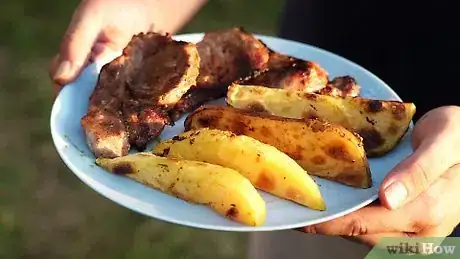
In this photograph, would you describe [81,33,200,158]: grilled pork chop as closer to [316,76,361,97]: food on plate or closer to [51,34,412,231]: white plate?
[51,34,412,231]: white plate

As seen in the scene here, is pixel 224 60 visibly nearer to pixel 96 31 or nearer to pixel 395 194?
pixel 96 31

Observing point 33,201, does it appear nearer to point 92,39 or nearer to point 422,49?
point 92,39

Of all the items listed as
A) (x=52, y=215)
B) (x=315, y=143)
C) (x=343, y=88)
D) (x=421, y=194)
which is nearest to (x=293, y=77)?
(x=343, y=88)

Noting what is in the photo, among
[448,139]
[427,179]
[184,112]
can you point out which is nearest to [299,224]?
[427,179]

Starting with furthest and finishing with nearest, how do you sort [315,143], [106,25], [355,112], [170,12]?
[170,12] < [106,25] < [355,112] < [315,143]

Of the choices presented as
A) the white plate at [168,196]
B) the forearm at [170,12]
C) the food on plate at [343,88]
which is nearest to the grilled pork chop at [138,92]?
the white plate at [168,196]

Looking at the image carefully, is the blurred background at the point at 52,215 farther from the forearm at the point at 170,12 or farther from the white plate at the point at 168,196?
the white plate at the point at 168,196

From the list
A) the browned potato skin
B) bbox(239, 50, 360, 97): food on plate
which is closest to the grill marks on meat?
bbox(239, 50, 360, 97): food on plate
